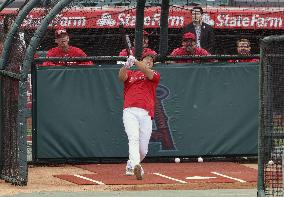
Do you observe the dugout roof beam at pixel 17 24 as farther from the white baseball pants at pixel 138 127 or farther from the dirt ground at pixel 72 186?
the white baseball pants at pixel 138 127

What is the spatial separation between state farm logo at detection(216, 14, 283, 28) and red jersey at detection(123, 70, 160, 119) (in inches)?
245

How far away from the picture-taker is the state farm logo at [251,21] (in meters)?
19.4

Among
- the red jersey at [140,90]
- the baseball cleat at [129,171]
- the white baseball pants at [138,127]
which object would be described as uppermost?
the red jersey at [140,90]

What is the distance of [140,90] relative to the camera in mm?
13266

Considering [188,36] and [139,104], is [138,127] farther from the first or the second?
[188,36]

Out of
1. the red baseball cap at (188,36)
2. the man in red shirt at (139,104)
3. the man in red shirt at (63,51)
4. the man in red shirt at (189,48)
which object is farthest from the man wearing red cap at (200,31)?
the man in red shirt at (139,104)

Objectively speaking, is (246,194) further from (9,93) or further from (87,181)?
(9,93)

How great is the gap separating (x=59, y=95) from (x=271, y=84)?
588 centimetres

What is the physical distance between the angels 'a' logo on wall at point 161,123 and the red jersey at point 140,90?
1690 millimetres

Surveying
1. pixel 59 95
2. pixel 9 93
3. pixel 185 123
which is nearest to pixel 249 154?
pixel 185 123

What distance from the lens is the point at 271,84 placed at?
9453 mm

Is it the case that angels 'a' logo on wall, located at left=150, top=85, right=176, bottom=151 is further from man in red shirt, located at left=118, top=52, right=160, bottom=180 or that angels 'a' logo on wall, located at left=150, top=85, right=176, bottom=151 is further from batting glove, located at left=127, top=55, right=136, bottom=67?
batting glove, located at left=127, top=55, right=136, bottom=67

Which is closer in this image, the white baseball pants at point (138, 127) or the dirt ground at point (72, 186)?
the dirt ground at point (72, 186)

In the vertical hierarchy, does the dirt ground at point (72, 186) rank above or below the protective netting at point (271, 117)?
below
